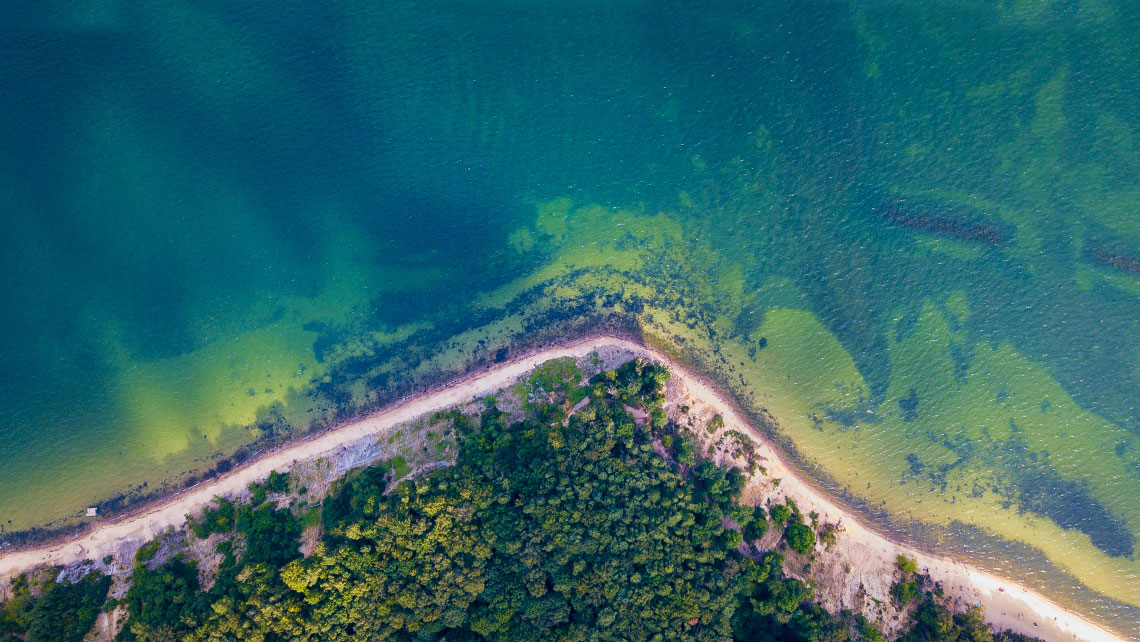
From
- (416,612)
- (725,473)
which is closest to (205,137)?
(416,612)

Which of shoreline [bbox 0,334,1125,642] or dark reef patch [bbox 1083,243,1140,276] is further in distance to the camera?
dark reef patch [bbox 1083,243,1140,276]

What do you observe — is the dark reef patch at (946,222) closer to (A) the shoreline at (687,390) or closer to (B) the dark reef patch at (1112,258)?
(B) the dark reef patch at (1112,258)

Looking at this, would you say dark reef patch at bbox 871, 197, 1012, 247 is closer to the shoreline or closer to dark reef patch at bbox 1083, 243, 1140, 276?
dark reef patch at bbox 1083, 243, 1140, 276

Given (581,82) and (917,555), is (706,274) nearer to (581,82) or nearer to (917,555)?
(581,82)

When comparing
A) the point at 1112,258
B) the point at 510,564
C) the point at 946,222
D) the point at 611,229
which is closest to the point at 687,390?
the point at 611,229

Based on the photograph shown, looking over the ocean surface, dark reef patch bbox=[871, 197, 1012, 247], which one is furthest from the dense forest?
dark reef patch bbox=[871, 197, 1012, 247]

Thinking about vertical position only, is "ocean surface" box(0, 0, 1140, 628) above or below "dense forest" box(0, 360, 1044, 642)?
above

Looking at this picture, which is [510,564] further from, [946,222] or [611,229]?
[946,222]
